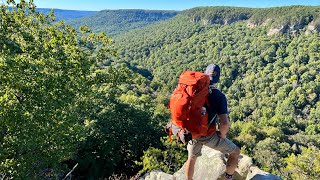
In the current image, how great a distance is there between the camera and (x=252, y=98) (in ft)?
315

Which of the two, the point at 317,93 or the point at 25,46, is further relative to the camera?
the point at 317,93

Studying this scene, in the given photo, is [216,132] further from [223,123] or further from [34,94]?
[34,94]

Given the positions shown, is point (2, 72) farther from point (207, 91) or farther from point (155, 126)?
point (155, 126)

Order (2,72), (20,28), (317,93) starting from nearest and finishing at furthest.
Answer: (2,72) < (20,28) < (317,93)

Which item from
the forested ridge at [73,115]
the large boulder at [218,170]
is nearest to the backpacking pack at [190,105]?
the large boulder at [218,170]

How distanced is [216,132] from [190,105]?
3.55 ft

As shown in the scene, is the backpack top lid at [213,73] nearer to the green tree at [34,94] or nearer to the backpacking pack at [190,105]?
the backpacking pack at [190,105]

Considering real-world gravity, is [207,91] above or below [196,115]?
above

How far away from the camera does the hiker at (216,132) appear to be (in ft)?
16.2

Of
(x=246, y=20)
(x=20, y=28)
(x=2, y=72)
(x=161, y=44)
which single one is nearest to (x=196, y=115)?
(x=2, y=72)

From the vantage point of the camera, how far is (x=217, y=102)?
16.2 ft

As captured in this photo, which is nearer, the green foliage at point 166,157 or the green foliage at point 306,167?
the green foliage at point 166,157

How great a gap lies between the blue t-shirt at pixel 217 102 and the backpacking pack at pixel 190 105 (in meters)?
0.09

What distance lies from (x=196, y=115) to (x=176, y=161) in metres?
11.5
